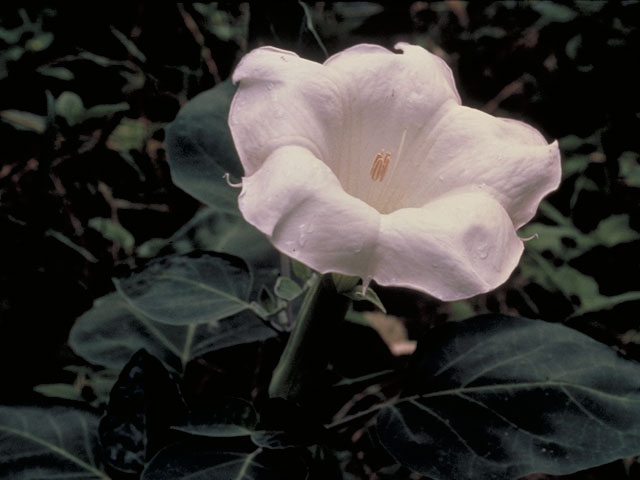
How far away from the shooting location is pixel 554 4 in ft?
4.37

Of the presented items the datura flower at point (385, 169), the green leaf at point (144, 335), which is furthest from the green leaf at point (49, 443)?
the datura flower at point (385, 169)

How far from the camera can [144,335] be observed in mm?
1201

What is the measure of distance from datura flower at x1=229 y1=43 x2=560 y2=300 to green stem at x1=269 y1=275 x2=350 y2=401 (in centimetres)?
13

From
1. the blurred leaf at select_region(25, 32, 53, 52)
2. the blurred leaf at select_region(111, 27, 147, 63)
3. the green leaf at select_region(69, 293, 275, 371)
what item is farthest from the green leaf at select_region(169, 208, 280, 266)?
the blurred leaf at select_region(25, 32, 53, 52)

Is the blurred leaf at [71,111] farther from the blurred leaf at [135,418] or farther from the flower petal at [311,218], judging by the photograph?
the flower petal at [311,218]

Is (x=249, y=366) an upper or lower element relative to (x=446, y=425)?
lower

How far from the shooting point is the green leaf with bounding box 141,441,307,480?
2.85ft

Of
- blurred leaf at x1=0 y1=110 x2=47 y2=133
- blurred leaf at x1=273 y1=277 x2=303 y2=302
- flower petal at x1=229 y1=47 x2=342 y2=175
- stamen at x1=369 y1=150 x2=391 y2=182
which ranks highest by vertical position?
flower petal at x1=229 y1=47 x2=342 y2=175

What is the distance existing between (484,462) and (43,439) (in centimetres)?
63

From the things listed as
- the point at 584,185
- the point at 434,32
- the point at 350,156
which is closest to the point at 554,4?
the point at 584,185

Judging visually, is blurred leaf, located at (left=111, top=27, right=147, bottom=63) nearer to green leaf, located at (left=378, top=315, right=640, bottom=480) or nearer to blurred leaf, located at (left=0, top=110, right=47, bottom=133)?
blurred leaf, located at (left=0, top=110, right=47, bottom=133)

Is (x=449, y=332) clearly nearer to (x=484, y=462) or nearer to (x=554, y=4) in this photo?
(x=484, y=462)

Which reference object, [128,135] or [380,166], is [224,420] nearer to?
[380,166]

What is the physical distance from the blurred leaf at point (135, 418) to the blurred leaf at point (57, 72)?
732 mm
